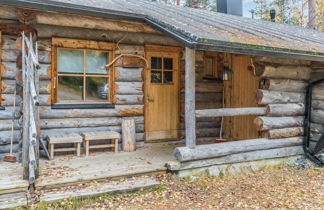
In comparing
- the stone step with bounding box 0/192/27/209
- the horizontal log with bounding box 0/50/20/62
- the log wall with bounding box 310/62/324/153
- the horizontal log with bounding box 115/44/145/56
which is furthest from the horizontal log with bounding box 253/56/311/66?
A: the stone step with bounding box 0/192/27/209

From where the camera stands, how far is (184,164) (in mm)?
4949

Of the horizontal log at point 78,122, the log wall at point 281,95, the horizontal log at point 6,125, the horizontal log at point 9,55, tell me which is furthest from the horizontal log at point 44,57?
the log wall at point 281,95

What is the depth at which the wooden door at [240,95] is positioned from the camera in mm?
7186

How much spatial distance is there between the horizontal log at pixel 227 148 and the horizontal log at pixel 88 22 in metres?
2.76

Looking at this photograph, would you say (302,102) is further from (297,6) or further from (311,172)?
(297,6)

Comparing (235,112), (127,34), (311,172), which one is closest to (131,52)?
(127,34)

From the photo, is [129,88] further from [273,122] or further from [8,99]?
[273,122]

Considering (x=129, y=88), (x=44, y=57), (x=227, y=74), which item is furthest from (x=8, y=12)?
(x=227, y=74)

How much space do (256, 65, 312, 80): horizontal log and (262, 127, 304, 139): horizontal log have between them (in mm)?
1120

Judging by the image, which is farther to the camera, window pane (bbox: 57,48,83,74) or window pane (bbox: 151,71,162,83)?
window pane (bbox: 151,71,162,83)

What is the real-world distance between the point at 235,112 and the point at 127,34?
277 centimetres

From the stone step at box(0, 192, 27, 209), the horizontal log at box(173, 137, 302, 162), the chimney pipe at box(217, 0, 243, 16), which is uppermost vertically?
the chimney pipe at box(217, 0, 243, 16)

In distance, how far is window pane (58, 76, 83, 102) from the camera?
581 cm

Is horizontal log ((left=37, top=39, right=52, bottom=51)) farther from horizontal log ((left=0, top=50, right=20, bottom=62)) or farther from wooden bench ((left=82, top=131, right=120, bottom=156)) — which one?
wooden bench ((left=82, top=131, right=120, bottom=156))
